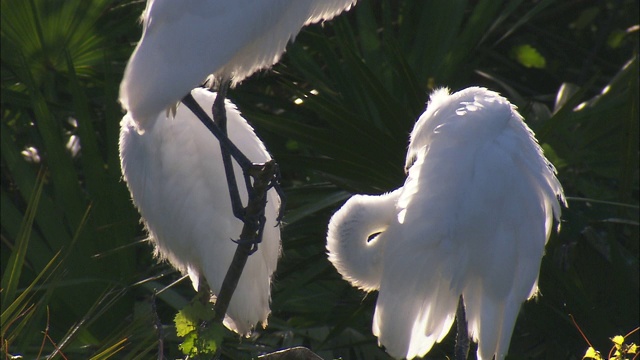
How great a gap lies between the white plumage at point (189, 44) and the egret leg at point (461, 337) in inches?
34.6

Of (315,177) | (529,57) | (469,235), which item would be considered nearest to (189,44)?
(469,235)

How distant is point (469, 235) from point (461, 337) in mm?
376

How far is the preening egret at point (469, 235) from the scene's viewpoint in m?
2.14

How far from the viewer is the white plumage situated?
6.45ft

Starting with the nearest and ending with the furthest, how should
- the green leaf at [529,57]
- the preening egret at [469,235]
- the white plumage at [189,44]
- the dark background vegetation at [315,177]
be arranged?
1. the white plumage at [189,44]
2. the preening egret at [469,235]
3. the dark background vegetation at [315,177]
4. the green leaf at [529,57]

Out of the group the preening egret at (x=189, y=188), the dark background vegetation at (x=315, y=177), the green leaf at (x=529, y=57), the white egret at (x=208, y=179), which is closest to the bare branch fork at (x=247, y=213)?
the white egret at (x=208, y=179)

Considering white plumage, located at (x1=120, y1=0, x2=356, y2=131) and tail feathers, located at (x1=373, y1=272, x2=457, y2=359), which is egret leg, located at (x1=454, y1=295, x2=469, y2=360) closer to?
tail feathers, located at (x1=373, y1=272, x2=457, y2=359)

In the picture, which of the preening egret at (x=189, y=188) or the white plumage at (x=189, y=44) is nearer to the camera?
the white plumage at (x=189, y=44)

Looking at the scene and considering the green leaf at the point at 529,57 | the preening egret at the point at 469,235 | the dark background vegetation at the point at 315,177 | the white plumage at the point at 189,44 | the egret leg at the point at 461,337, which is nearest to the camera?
the white plumage at the point at 189,44

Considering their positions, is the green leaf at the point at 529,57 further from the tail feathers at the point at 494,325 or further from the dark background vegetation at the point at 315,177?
the tail feathers at the point at 494,325

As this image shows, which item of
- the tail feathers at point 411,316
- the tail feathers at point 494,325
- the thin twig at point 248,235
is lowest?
the tail feathers at point 494,325

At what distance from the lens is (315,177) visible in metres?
2.93

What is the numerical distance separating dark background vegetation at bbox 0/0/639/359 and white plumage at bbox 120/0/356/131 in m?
0.41

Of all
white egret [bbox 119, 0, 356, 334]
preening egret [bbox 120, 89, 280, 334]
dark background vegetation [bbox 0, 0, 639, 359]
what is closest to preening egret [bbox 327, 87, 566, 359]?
dark background vegetation [bbox 0, 0, 639, 359]
